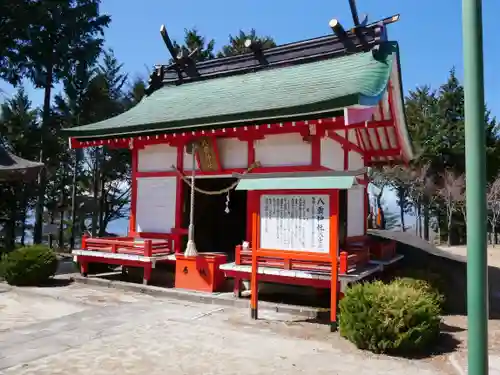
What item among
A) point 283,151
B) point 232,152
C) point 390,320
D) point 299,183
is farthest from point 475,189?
point 232,152

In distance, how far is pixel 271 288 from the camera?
9.79 m

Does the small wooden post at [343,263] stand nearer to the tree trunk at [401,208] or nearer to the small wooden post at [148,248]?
the small wooden post at [148,248]

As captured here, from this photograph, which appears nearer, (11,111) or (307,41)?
(307,41)

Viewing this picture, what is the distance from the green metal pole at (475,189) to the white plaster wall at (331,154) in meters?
7.01

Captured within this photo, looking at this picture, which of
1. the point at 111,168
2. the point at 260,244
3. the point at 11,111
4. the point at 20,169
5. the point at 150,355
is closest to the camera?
the point at 150,355

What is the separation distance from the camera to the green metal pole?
2.37 m

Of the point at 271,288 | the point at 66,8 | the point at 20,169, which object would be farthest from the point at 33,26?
the point at 271,288

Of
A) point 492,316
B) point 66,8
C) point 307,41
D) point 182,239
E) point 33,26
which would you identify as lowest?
point 492,316

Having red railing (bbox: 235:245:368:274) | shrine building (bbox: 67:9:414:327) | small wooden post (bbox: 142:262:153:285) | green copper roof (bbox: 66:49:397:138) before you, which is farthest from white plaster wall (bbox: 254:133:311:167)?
small wooden post (bbox: 142:262:153:285)

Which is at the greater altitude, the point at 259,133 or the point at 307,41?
the point at 307,41

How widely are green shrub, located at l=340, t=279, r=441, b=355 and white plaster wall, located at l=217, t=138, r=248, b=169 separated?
5047 millimetres

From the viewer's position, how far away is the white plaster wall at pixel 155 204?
11.6m

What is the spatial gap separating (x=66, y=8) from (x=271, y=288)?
60.9 feet

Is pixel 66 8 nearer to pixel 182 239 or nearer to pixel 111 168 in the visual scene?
pixel 111 168
